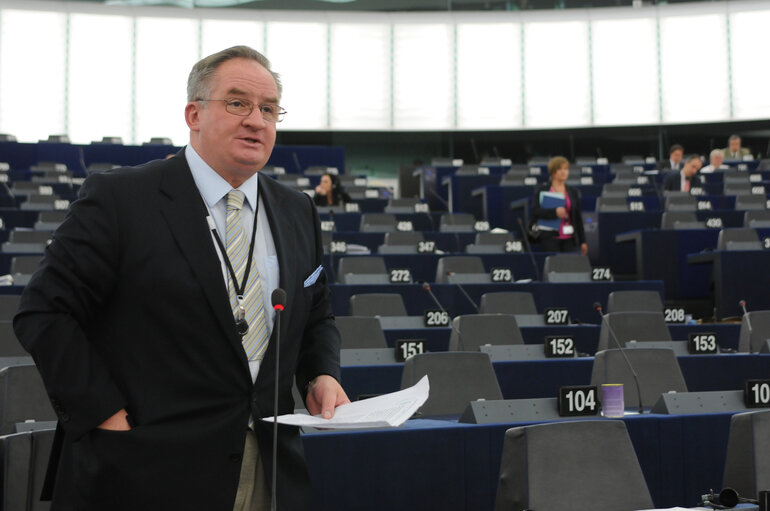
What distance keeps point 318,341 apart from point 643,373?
9.56 ft

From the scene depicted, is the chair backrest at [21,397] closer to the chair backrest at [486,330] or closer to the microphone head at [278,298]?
the microphone head at [278,298]

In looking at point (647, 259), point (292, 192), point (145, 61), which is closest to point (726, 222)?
point (647, 259)

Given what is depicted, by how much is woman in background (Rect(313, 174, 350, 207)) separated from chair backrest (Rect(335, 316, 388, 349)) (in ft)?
16.6

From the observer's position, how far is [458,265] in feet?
25.1

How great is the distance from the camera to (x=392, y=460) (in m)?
3.09

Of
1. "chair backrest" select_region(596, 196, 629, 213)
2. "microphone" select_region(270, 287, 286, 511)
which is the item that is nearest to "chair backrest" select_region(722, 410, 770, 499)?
"microphone" select_region(270, 287, 286, 511)

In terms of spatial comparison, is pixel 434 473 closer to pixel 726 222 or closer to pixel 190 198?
pixel 190 198

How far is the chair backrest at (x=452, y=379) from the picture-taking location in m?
4.08

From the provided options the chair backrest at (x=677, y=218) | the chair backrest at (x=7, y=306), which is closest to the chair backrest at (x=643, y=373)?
the chair backrest at (x=7, y=306)

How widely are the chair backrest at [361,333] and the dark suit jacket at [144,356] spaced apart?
142 inches

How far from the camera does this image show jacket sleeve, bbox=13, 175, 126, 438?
54.2 inches

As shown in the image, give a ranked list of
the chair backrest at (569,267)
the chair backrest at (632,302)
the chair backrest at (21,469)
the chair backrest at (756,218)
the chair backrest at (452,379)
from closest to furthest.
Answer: the chair backrest at (21,469), the chair backrest at (452,379), the chair backrest at (632,302), the chair backrest at (569,267), the chair backrest at (756,218)

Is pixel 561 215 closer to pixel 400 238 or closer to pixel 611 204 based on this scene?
pixel 400 238

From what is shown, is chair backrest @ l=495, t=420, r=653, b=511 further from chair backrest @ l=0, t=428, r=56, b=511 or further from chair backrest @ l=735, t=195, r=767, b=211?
chair backrest @ l=735, t=195, r=767, b=211
